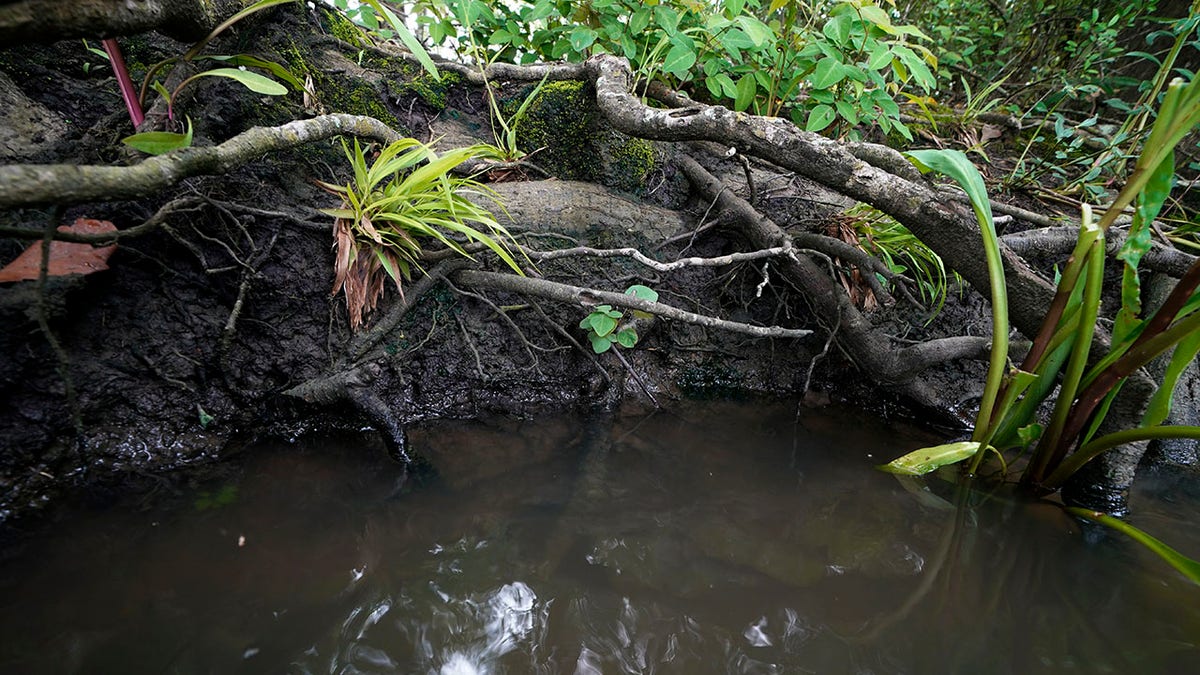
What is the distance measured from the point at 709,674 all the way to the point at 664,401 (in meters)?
1.35

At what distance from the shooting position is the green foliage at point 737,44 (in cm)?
188

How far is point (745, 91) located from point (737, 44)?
24 cm

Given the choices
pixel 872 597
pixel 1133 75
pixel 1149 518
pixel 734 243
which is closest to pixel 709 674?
pixel 872 597

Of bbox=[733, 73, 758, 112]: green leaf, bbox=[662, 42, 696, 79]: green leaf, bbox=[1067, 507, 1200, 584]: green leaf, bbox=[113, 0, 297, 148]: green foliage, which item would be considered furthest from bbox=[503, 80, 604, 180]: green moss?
bbox=[1067, 507, 1200, 584]: green leaf

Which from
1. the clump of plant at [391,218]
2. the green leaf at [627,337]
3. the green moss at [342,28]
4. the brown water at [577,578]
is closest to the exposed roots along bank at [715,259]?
the clump of plant at [391,218]

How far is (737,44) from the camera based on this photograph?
1.89 metres

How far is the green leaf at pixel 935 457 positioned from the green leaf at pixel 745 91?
4.78 feet

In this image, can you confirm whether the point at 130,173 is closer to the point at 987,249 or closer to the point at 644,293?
the point at 644,293

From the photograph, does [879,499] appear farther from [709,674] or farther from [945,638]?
[709,674]

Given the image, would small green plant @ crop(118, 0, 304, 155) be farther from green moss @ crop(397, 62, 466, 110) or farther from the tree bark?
green moss @ crop(397, 62, 466, 110)

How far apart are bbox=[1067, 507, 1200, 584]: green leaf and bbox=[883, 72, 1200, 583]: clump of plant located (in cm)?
1

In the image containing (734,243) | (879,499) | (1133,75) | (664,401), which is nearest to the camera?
(879,499)

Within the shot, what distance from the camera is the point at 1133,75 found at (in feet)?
9.95

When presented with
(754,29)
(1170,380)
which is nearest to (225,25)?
(754,29)
